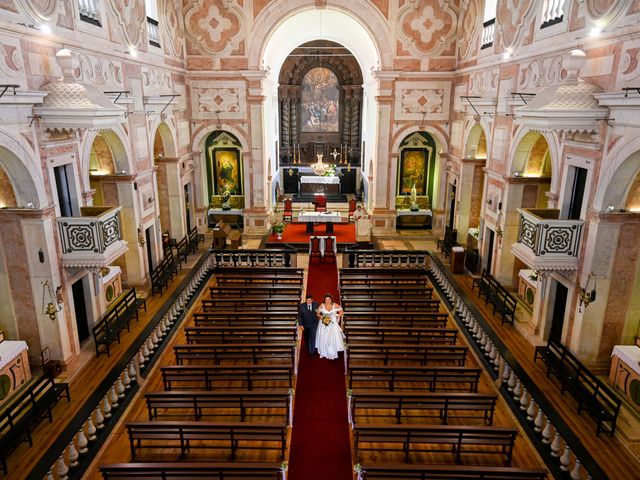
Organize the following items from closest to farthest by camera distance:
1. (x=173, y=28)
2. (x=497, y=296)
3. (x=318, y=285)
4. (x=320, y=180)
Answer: (x=497, y=296) → (x=318, y=285) → (x=173, y=28) → (x=320, y=180)

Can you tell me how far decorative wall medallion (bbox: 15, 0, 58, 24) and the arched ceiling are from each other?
811 inches

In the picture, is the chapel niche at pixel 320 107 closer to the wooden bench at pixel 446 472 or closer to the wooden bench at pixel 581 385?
the wooden bench at pixel 581 385

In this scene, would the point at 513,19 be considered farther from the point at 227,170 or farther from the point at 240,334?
the point at 227,170

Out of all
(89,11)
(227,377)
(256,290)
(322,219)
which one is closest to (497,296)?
(256,290)

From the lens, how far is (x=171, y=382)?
31.8 ft

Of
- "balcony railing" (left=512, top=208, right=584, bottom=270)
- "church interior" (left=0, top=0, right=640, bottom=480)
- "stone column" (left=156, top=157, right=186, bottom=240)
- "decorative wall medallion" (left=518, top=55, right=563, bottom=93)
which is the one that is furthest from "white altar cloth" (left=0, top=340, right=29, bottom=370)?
Answer: "decorative wall medallion" (left=518, top=55, right=563, bottom=93)

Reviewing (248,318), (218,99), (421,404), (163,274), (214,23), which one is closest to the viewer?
(421,404)

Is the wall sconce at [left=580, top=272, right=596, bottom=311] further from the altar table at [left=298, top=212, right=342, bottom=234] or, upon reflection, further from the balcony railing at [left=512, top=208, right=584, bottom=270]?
the altar table at [left=298, top=212, right=342, bottom=234]

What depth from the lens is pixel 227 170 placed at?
23.2 metres

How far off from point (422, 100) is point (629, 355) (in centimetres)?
1411

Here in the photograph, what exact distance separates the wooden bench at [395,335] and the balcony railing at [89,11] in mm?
10390

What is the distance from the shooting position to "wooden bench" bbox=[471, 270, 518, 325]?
1331 cm

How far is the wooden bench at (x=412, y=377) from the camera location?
9.10m

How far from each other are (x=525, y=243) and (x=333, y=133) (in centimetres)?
2207
